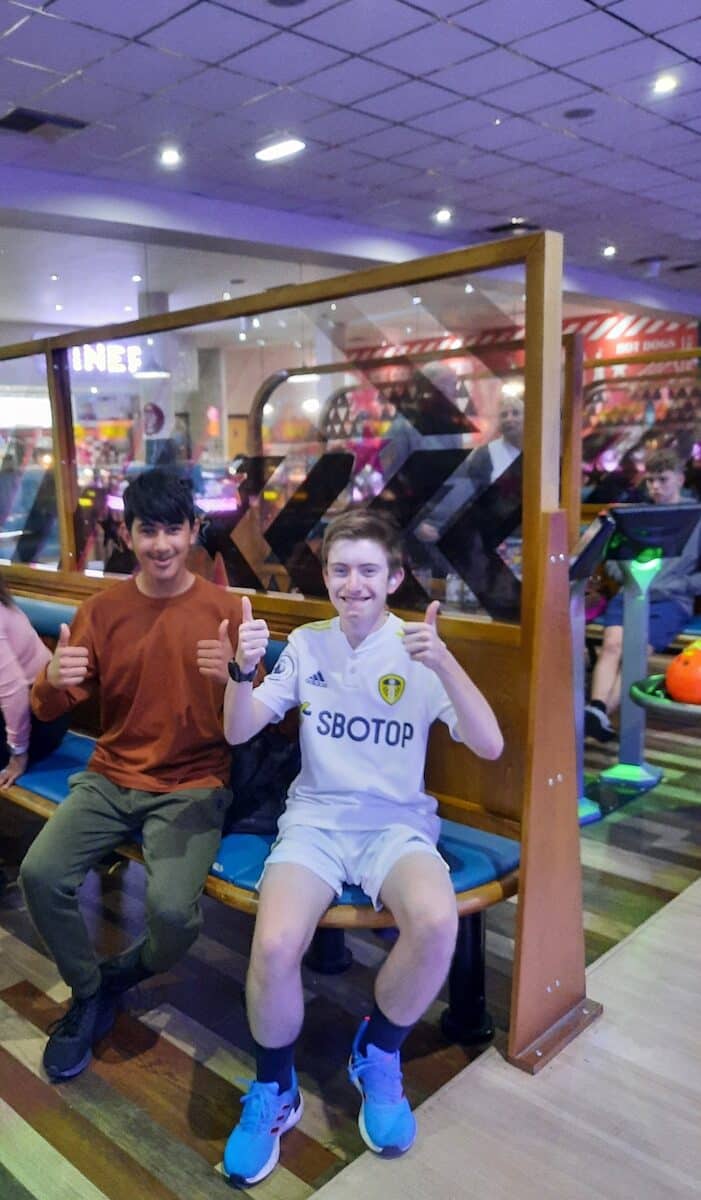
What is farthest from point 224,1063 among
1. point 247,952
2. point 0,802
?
point 0,802

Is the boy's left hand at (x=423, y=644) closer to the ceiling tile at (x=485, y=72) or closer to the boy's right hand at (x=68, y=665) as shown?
the boy's right hand at (x=68, y=665)

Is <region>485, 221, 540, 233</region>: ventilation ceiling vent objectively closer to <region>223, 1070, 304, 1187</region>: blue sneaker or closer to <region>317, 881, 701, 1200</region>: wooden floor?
<region>317, 881, 701, 1200</region>: wooden floor

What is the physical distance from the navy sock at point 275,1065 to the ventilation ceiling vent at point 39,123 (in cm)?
594

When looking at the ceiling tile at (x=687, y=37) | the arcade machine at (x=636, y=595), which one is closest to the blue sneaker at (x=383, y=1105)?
the arcade machine at (x=636, y=595)

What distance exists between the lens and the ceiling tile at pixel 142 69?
5.14 meters

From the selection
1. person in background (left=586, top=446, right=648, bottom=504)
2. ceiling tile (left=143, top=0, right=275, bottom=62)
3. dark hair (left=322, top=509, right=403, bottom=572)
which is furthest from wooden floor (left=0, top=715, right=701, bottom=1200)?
ceiling tile (left=143, top=0, right=275, bottom=62)

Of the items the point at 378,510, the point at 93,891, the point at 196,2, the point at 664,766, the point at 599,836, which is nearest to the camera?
the point at 378,510

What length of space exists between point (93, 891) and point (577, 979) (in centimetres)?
161

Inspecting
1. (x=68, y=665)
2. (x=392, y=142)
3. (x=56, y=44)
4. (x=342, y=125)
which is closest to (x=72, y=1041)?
(x=68, y=665)

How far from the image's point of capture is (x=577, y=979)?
223cm

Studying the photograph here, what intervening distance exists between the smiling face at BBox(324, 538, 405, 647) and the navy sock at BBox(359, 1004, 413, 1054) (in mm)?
809

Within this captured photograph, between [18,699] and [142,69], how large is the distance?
4.22m

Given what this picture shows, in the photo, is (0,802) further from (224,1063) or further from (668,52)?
(668,52)

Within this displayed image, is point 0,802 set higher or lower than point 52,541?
lower
